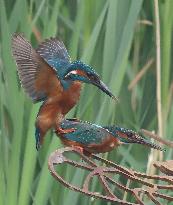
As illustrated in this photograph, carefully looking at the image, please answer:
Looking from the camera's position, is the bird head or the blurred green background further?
the blurred green background

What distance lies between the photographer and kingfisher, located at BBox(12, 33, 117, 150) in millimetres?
620

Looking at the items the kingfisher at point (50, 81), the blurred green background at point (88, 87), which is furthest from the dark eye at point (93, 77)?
the blurred green background at point (88, 87)

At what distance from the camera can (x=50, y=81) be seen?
64 cm

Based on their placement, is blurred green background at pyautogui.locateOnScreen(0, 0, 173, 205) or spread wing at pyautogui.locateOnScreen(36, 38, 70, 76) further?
blurred green background at pyautogui.locateOnScreen(0, 0, 173, 205)

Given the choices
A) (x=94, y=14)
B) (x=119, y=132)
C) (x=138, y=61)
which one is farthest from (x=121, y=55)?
(x=119, y=132)

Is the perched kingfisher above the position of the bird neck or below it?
below

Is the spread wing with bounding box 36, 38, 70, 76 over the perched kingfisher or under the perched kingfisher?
over

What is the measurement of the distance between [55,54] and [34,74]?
0.04 metres

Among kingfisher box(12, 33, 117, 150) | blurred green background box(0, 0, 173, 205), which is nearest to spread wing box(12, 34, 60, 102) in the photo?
kingfisher box(12, 33, 117, 150)

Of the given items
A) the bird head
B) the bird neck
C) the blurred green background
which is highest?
the bird neck

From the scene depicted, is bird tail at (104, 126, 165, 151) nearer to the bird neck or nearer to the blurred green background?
the bird neck

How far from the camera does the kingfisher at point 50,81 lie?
620mm

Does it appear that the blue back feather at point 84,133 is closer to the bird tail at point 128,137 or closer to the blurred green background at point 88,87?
the bird tail at point 128,137

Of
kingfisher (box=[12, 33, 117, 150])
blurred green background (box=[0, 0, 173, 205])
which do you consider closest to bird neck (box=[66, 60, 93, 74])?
kingfisher (box=[12, 33, 117, 150])
